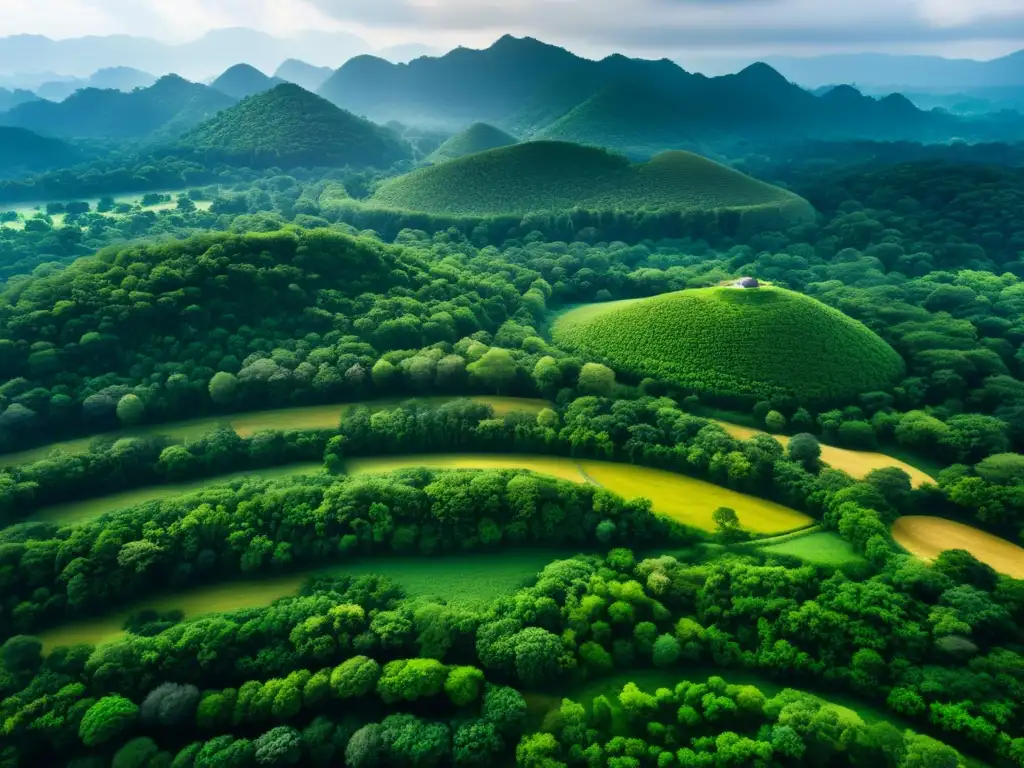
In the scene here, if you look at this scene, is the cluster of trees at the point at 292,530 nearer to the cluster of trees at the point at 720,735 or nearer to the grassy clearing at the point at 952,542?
the cluster of trees at the point at 720,735

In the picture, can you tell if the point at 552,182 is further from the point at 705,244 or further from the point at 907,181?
the point at 907,181

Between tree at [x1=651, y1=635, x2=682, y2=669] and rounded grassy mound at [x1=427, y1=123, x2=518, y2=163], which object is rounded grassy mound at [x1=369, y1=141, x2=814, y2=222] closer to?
rounded grassy mound at [x1=427, y1=123, x2=518, y2=163]

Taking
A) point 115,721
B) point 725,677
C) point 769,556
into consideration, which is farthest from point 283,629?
point 769,556

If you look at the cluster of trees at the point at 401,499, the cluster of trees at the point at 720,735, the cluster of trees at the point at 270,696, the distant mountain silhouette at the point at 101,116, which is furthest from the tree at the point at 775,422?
the distant mountain silhouette at the point at 101,116

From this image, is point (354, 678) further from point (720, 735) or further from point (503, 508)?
point (720, 735)

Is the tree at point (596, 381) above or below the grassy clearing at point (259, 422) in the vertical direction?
above
